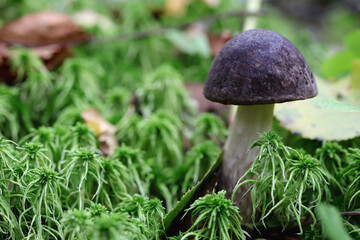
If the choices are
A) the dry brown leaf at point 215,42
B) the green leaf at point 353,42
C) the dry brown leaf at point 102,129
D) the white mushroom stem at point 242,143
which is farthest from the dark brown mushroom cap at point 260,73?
the dry brown leaf at point 215,42

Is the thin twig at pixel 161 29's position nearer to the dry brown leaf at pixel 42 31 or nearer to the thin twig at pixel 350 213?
the dry brown leaf at pixel 42 31

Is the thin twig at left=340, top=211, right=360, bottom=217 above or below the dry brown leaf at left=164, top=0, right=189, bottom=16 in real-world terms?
below

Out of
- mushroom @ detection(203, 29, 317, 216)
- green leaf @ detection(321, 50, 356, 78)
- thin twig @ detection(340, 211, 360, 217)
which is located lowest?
thin twig @ detection(340, 211, 360, 217)

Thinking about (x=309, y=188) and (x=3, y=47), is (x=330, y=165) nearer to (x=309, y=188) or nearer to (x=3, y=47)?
(x=309, y=188)

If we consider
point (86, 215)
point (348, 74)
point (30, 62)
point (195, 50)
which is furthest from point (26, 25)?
point (348, 74)

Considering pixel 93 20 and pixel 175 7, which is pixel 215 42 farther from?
pixel 93 20

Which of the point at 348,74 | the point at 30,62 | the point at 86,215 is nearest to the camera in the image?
the point at 86,215

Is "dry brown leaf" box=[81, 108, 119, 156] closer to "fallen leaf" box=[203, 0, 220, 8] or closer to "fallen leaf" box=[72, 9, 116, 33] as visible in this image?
"fallen leaf" box=[72, 9, 116, 33]

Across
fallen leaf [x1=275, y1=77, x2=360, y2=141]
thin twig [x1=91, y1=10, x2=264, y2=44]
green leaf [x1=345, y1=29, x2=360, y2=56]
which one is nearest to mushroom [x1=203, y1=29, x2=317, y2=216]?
fallen leaf [x1=275, y1=77, x2=360, y2=141]
